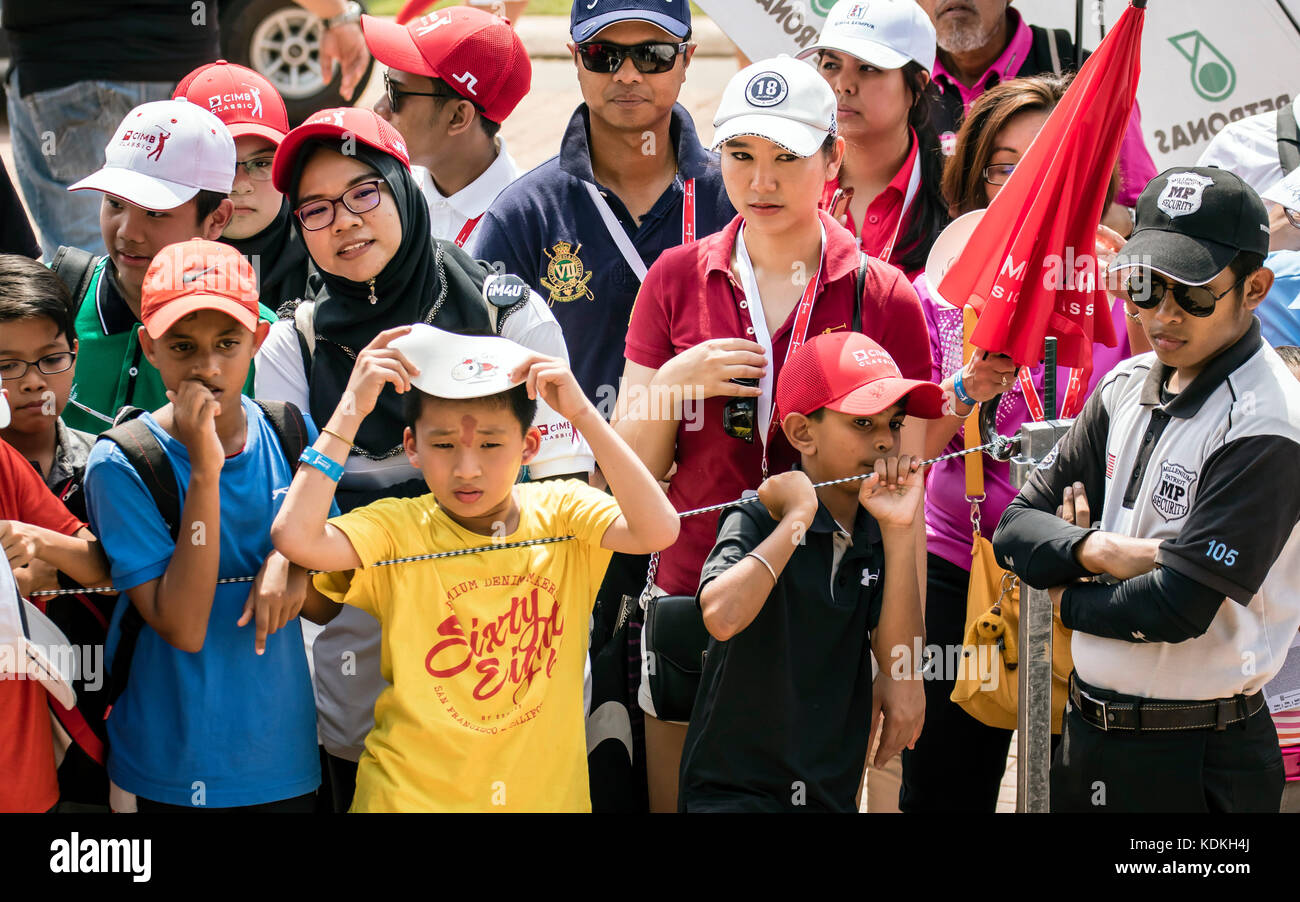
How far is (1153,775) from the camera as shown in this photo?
329 cm

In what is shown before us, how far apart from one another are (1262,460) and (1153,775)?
74 cm

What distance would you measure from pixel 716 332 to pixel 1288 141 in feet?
6.65

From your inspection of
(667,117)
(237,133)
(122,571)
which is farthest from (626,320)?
(122,571)

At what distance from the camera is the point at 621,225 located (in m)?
4.46

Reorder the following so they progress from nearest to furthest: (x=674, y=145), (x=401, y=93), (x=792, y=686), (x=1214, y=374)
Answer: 1. (x=1214, y=374)
2. (x=792, y=686)
3. (x=674, y=145)
4. (x=401, y=93)

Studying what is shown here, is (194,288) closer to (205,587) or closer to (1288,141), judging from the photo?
(205,587)

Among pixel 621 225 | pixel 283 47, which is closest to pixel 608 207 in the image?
pixel 621 225

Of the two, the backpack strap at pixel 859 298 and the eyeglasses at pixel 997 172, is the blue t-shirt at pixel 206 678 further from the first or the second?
the eyeglasses at pixel 997 172

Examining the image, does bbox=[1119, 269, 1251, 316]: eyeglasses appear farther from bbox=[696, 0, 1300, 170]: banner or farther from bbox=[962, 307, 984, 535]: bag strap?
bbox=[696, 0, 1300, 170]: banner

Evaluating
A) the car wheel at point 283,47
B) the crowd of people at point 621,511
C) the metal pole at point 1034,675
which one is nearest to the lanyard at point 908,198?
the crowd of people at point 621,511

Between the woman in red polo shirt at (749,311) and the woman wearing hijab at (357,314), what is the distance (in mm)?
285

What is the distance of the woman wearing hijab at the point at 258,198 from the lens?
4602mm

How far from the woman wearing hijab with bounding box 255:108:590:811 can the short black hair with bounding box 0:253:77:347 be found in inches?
18.8

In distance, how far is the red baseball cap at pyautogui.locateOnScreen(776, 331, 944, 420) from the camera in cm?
346
